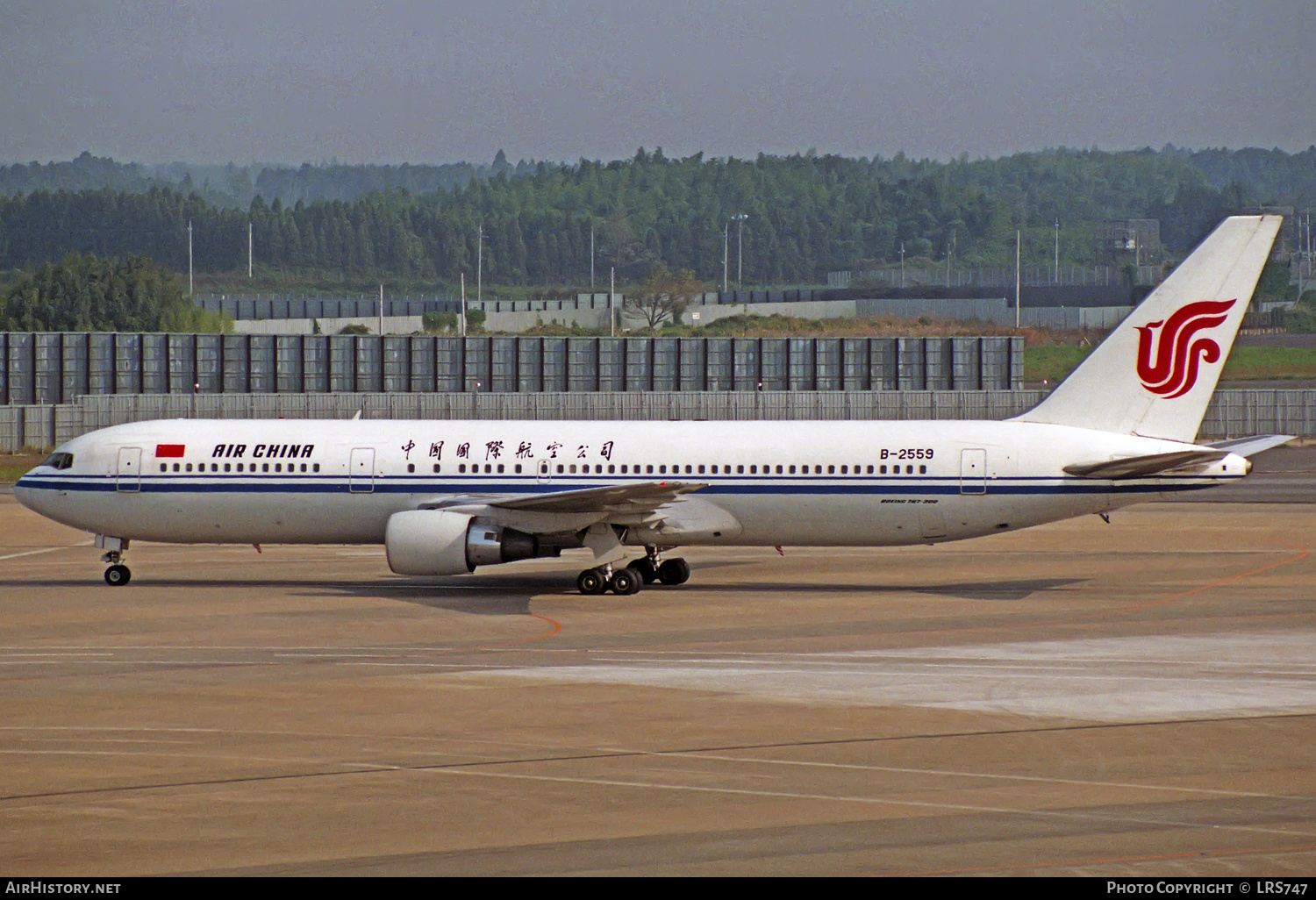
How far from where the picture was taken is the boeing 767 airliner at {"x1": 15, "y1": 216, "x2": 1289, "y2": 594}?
35969 mm

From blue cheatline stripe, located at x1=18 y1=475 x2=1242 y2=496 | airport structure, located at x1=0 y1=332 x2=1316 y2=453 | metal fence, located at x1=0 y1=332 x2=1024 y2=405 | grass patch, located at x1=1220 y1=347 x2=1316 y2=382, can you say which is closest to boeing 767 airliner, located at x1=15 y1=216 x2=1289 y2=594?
blue cheatline stripe, located at x1=18 y1=475 x2=1242 y2=496

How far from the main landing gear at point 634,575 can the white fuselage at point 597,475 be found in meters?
0.97

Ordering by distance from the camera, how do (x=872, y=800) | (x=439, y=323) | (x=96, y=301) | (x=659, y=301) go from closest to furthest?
1. (x=872, y=800)
2. (x=96, y=301)
3. (x=439, y=323)
4. (x=659, y=301)

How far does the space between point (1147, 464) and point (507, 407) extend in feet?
160

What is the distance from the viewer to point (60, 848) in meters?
15.9

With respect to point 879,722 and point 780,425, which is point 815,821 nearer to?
point 879,722

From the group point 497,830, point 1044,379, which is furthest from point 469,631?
Result: point 1044,379

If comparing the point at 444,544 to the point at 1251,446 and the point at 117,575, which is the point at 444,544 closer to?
the point at 117,575

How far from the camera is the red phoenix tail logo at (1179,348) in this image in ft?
121

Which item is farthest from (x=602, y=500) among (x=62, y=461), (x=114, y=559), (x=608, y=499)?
(x=62, y=461)

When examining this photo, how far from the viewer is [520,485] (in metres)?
37.8

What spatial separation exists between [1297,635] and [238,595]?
2305 centimetres

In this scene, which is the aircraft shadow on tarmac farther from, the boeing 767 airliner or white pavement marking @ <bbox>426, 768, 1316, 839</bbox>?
white pavement marking @ <bbox>426, 768, 1316, 839</bbox>

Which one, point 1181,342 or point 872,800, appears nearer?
point 872,800
